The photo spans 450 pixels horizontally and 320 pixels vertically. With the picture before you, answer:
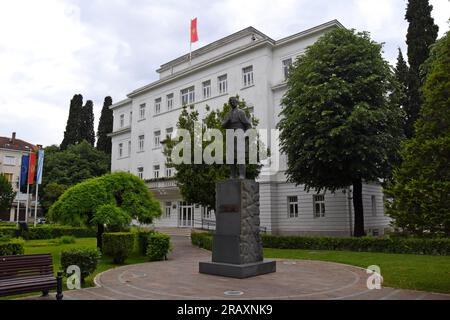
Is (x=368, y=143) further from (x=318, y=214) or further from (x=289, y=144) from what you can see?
(x=318, y=214)

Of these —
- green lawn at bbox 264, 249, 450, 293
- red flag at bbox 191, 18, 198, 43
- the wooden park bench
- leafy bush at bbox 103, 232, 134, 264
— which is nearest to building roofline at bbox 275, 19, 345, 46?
red flag at bbox 191, 18, 198, 43

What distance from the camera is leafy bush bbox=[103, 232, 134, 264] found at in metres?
13.8

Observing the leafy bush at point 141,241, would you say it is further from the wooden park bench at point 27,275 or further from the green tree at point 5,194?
the green tree at point 5,194

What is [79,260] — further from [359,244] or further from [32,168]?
[32,168]

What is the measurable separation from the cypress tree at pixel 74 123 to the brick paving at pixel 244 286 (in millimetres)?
46545

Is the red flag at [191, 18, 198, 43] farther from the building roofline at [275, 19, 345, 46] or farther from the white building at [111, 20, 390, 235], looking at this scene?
the building roofline at [275, 19, 345, 46]

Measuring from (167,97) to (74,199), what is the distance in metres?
25.5

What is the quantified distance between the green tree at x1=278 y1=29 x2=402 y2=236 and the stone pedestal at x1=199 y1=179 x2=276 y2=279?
9003 mm

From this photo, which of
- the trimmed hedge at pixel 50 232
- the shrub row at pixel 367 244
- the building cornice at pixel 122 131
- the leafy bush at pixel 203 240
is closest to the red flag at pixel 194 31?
the building cornice at pixel 122 131

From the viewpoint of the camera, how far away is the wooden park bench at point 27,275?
263 inches

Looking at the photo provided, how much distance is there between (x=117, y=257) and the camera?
13.9 m
